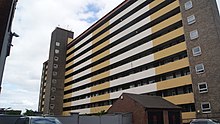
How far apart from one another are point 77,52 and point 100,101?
20.6 meters

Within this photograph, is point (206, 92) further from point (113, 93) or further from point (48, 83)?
point (48, 83)

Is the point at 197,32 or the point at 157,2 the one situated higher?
the point at 157,2

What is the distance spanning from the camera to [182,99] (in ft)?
101

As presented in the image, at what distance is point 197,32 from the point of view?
30828mm

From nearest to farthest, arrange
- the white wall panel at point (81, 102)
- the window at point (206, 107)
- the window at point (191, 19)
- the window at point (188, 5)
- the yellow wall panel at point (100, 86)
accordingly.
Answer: the window at point (206, 107), the window at point (191, 19), the window at point (188, 5), the yellow wall panel at point (100, 86), the white wall panel at point (81, 102)

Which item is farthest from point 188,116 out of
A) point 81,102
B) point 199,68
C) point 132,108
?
point 81,102

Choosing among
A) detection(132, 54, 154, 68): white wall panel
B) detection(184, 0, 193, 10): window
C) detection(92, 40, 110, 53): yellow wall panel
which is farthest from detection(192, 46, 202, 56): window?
detection(92, 40, 110, 53): yellow wall panel

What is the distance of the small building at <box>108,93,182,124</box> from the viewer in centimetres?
2552

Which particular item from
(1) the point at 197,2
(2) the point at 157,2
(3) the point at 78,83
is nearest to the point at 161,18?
(2) the point at 157,2

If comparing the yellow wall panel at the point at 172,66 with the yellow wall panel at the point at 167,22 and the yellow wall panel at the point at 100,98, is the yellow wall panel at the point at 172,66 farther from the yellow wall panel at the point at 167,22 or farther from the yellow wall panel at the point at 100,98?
the yellow wall panel at the point at 100,98

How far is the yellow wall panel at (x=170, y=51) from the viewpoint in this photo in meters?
32.5

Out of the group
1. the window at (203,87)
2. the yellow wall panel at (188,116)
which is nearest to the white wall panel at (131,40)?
the window at (203,87)

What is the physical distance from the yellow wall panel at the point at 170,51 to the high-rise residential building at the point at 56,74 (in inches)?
1464

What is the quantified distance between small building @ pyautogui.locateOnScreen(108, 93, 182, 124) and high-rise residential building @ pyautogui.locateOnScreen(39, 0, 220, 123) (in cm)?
350
